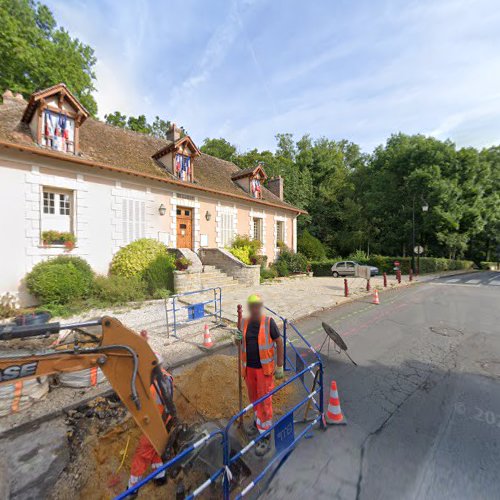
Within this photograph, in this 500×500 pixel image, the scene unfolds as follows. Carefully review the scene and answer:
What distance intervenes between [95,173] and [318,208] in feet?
87.7

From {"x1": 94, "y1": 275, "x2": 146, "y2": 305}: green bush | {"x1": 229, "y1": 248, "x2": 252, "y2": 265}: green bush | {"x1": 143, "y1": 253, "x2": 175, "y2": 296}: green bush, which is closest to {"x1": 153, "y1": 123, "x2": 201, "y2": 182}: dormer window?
{"x1": 229, "y1": 248, "x2": 252, "y2": 265}: green bush

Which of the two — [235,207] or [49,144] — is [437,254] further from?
[49,144]

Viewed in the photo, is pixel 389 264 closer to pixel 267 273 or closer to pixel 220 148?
pixel 267 273

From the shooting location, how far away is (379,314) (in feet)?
27.9

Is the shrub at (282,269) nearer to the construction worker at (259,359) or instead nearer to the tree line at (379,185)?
the tree line at (379,185)

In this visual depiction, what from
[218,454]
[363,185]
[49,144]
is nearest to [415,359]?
[218,454]

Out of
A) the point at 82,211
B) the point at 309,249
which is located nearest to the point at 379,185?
the point at 309,249

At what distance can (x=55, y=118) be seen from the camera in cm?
995

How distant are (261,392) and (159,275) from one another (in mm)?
8473

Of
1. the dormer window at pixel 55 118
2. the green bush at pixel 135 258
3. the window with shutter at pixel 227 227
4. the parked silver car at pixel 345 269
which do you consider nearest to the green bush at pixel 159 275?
the green bush at pixel 135 258

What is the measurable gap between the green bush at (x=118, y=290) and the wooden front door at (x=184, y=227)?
3.96 metres

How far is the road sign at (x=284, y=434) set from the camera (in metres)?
2.65

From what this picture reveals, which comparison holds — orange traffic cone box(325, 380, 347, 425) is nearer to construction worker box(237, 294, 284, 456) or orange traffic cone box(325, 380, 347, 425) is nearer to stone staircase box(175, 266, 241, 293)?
construction worker box(237, 294, 284, 456)

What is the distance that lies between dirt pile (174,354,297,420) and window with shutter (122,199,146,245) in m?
8.70
